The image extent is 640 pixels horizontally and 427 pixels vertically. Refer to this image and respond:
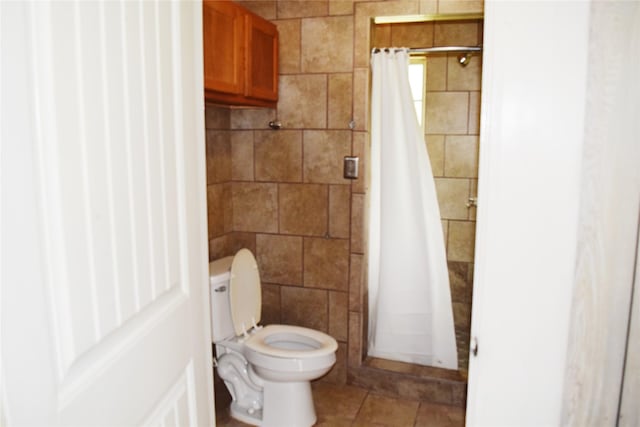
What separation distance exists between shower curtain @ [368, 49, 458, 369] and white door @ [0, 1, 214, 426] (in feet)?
5.93

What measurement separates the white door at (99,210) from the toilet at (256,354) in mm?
1302

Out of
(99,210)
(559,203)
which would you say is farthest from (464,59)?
(99,210)

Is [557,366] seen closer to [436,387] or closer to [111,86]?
[111,86]

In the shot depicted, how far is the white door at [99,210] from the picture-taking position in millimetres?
696

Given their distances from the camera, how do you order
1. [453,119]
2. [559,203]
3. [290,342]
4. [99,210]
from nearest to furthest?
1. [99,210]
2. [559,203]
3. [290,342]
4. [453,119]

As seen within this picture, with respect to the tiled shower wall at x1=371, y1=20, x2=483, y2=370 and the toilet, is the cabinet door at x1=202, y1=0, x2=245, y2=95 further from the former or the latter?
the tiled shower wall at x1=371, y1=20, x2=483, y2=370

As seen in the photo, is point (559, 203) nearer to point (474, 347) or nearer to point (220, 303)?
point (474, 347)

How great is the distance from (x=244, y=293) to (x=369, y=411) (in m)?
0.99

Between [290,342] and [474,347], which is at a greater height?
[474,347]

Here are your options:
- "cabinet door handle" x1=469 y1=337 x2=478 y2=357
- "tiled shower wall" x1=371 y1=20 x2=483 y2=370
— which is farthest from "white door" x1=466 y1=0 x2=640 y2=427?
"tiled shower wall" x1=371 y1=20 x2=483 y2=370

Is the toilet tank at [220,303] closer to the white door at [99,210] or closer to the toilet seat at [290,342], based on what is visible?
the toilet seat at [290,342]

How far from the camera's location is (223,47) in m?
2.34

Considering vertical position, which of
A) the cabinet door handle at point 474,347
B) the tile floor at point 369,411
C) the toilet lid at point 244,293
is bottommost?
the tile floor at point 369,411

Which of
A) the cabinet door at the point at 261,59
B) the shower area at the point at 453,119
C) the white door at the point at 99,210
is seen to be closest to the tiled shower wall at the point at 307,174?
the cabinet door at the point at 261,59
